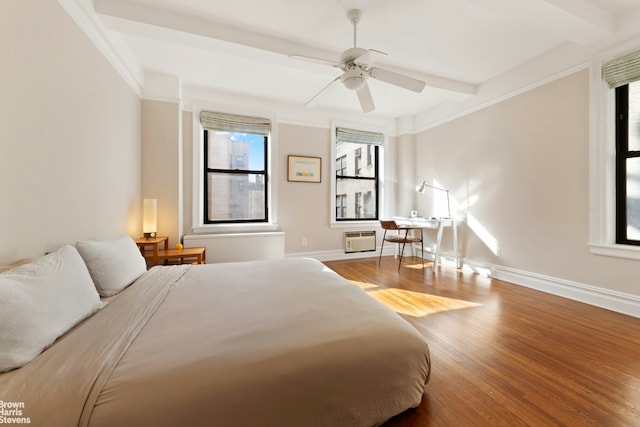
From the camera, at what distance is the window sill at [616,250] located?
2252 mm

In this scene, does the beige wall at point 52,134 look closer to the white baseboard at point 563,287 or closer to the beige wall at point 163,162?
the beige wall at point 163,162

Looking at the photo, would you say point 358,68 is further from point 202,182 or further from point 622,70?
point 202,182

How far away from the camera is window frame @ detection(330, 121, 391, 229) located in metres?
4.50

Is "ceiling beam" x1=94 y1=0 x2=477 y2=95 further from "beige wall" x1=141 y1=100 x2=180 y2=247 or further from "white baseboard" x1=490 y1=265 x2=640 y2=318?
"white baseboard" x1=490 y1=265 x2=640 y2=318

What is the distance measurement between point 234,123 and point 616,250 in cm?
455

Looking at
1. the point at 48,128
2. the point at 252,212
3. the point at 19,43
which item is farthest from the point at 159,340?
the point at 252,212

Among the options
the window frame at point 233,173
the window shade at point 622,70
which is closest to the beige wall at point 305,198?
the window frame at point 233,173

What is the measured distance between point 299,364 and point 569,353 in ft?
6.28

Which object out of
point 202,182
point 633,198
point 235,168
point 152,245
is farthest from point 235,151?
point 633,198

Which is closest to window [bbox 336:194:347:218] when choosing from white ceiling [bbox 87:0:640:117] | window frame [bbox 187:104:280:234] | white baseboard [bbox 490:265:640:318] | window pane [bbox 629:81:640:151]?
window frame [bbox 187:104:280:234]

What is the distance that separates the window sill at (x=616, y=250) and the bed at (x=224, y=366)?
2.53 m

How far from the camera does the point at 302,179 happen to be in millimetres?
4297

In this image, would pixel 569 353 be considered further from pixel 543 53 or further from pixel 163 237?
pixel 163 237

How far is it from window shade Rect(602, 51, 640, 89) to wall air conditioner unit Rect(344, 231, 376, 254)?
3357 millimetres
